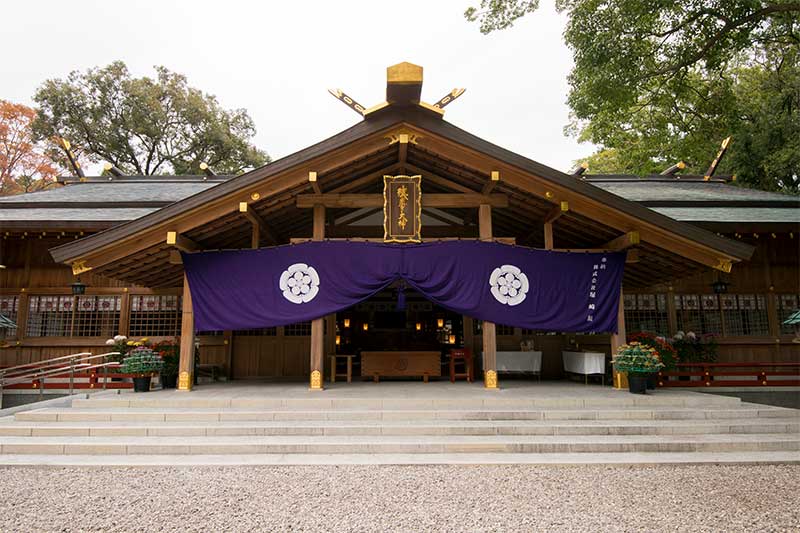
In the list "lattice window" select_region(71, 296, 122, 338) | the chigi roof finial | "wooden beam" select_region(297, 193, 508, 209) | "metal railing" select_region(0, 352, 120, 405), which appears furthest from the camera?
"lattice window" select_region(71, 296, 122, 338)

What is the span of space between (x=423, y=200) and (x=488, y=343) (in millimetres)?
3134

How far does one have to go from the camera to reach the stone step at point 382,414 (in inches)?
297

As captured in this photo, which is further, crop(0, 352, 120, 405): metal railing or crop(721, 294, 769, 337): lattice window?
crop(721, 294, 769, 337): lattice window

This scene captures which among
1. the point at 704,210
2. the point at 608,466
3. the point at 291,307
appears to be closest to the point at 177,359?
the point at 291,307

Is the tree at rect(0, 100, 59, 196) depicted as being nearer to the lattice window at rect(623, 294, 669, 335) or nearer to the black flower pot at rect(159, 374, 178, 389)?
the black flower pot at rect(159, 374, 178, 389)

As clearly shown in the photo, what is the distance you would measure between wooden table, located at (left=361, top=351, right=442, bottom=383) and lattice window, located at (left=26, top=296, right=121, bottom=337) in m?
6.76

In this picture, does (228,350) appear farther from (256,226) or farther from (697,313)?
(697,313)

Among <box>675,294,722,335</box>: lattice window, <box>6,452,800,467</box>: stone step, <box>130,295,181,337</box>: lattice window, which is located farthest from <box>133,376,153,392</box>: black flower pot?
<box>675,294,722,335</box>: lattice window

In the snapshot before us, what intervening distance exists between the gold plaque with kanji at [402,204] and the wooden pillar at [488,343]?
1319mm

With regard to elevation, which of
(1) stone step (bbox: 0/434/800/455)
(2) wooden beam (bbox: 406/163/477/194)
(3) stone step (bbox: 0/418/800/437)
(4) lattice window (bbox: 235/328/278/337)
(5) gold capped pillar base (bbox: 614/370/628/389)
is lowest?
(1) stone step (bbox: 0/434/800/455)

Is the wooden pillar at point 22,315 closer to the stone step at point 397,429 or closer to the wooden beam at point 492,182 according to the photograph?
the stone step at point 397,429

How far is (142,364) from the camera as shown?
30.7ft

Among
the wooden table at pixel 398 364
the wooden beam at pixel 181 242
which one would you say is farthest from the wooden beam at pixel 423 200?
the wooden table at pixel 398 364

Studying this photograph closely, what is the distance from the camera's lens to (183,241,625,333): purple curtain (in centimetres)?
948
